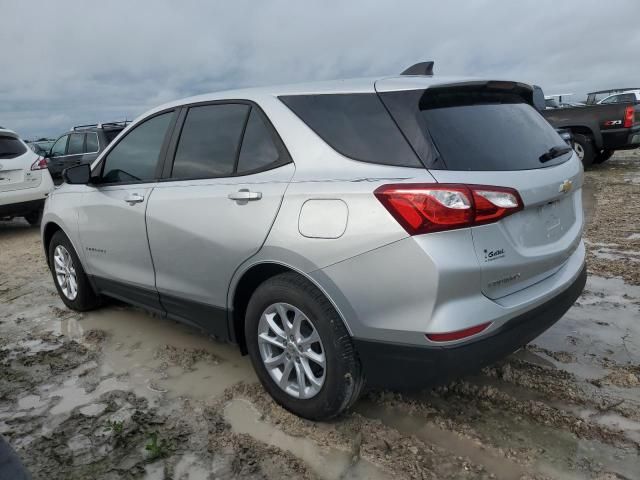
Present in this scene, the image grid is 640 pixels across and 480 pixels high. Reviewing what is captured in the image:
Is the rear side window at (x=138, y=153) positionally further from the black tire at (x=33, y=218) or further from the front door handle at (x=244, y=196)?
the black tire at (x=33, y=218)

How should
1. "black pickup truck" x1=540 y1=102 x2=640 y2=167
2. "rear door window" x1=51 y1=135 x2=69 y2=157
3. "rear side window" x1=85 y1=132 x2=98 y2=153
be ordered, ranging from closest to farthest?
"black pickup truck" x1=540 y1=102 x2=640 y2=167 < "rear side window" x1=85 y1=132 x2=98 y2=153 < "rear door window" x1=51 y1=135 x2=69 y2=157

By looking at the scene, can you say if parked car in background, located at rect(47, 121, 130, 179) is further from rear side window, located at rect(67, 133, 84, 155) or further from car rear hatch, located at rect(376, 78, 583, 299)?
car rear hatch, located at rect(376, 78, 583, 299)

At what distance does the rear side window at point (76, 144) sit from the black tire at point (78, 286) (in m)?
7.64

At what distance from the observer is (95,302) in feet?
15.0

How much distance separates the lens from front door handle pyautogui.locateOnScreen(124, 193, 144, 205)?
346 centimetres

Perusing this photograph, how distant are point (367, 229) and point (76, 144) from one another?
11.2 meters

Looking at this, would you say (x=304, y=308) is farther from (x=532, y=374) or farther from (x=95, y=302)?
(x=95, y=302)

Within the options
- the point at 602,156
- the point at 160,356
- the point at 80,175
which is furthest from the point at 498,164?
the point at 602,156

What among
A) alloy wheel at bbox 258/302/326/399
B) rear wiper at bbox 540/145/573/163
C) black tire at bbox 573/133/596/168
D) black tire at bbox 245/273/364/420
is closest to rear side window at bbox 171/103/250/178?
black tire at bbox 245/273/364/420

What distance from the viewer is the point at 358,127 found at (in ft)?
8.13

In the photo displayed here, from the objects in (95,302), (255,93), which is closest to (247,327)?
(255,93)

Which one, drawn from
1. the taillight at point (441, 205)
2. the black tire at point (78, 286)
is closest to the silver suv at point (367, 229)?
the taillight at point (441, 205)

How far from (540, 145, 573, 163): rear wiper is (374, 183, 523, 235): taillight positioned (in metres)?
0.60

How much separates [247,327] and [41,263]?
194 inches
